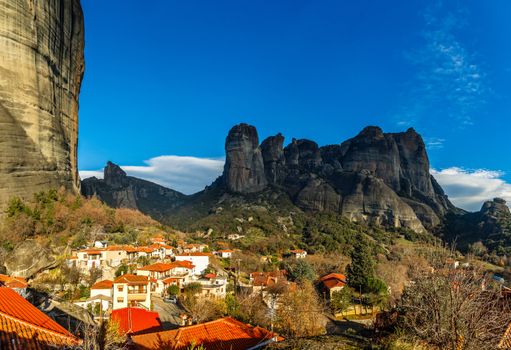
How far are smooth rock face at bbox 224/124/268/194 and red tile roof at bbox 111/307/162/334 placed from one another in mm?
89459

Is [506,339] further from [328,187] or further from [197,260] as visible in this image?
[328,187]

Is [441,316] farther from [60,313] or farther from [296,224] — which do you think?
[296,224]

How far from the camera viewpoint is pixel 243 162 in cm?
11162

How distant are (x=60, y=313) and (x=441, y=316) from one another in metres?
18.5

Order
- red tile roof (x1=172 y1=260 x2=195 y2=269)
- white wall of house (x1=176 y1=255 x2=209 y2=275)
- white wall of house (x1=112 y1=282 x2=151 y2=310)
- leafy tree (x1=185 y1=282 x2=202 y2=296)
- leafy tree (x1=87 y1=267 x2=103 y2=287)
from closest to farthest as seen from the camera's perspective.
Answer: white wall of house (x1=112 y1=282 x2=151 y2=310) < leafy tree (x1=87 y1=267 x2=103 y2=287) < leafy tree (x1=185 y1=282 x2=202 y2=296) < red tile roof (x1=172 y1=260 x2=195 y2=269) < white wall of house (x1=176 y1=255 x2=209 y2=275)

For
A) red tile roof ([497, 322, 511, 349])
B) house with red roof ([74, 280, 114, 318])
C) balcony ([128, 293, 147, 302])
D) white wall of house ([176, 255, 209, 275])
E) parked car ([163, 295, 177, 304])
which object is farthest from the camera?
→ white wall of house ([176, 255, 209, 275])

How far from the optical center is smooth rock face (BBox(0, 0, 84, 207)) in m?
35.2

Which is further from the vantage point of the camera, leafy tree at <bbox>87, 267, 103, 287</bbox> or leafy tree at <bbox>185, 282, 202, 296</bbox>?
leafy tree at <bbox>185, 282, 202, 296</bbox>

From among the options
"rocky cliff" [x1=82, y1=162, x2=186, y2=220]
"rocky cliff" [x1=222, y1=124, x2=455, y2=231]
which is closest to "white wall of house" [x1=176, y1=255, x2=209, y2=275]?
"rocky cliff" [x1=82, y1=162, x2=186, y2=220]

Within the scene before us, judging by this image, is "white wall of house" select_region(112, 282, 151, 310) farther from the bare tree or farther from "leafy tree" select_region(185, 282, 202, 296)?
the bare tree

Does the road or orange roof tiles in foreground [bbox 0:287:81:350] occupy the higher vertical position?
orange roof tiles in foreground [bbox 0:287:81:350]

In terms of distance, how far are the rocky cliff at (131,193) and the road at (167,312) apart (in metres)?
59.1

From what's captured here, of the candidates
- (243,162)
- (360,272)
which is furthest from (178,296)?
Result: (243,162)

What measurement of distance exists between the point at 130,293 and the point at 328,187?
3611 inches
